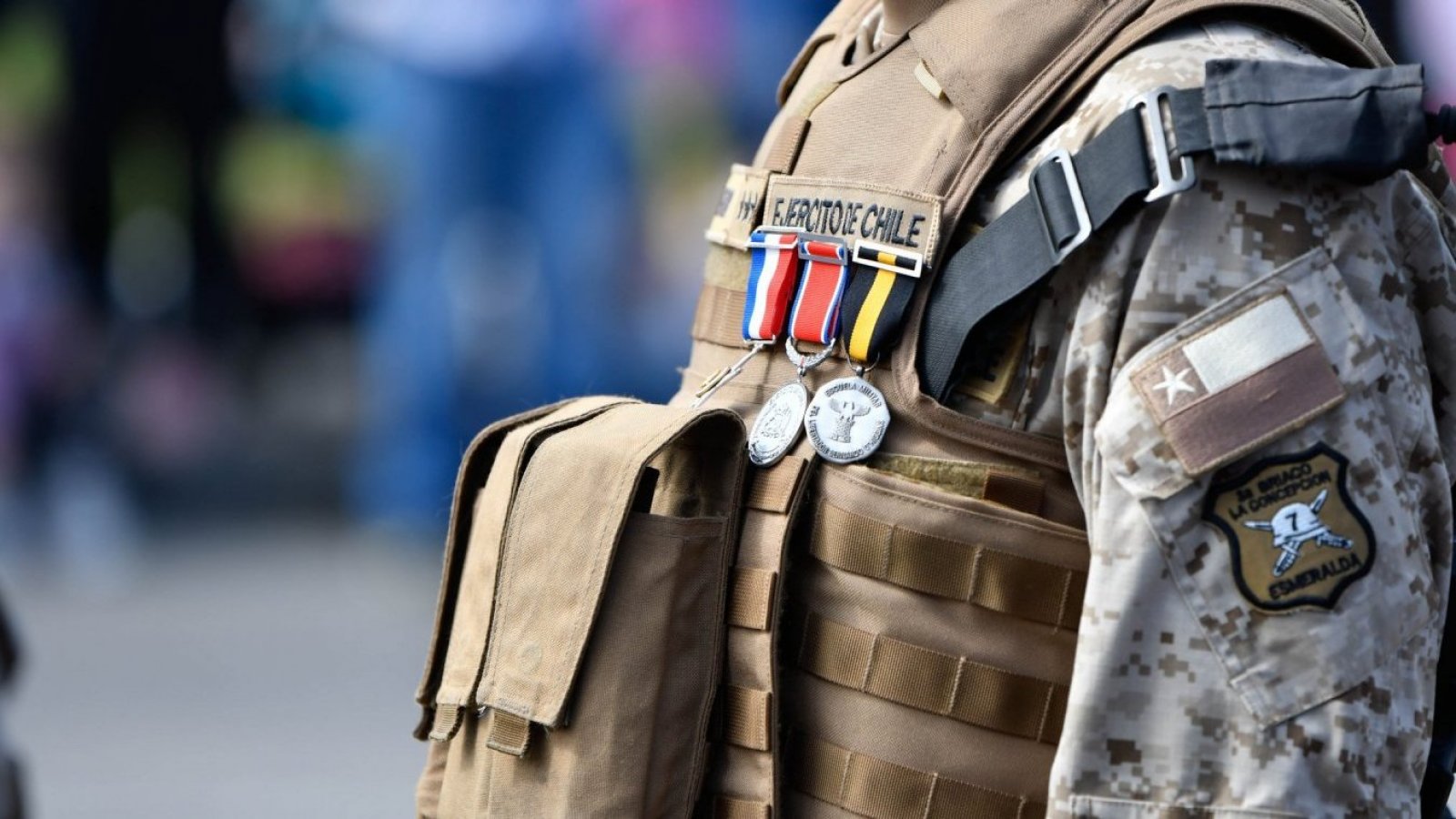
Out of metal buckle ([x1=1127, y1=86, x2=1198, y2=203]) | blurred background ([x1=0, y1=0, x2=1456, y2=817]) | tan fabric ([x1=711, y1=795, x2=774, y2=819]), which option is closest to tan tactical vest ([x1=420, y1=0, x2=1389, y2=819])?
tan fabric ([x1=711, y1=795, x2=774, y2=819])

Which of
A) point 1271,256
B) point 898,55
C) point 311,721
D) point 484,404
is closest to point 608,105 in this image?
point 484,404

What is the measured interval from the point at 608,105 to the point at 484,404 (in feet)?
4.57

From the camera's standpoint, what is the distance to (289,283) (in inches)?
412

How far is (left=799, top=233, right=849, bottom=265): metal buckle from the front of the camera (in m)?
1.75

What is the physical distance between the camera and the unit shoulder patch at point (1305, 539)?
1440 mm

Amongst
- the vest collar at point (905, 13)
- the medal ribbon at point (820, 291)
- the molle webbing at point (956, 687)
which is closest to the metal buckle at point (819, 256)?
the medal ribbon at point (820, 291)

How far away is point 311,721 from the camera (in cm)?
585

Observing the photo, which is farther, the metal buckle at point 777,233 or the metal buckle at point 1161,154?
the metal buckle at point 777,233

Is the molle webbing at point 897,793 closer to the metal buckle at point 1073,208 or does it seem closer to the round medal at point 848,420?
the round medal at point 848,420

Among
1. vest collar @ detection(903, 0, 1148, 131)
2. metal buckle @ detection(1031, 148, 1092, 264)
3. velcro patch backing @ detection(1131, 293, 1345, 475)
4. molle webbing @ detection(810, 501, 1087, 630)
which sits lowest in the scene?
molle webbing @ detection(810, 501, 1087, 630)

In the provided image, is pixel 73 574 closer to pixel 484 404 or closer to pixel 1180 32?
pixel 484 404

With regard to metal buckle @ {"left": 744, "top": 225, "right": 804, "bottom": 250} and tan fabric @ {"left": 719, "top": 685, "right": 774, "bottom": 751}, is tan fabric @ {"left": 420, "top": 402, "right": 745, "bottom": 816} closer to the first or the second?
tan fabric @ {"left": 719, "top": 685, "right": 774, "bottom": 751}

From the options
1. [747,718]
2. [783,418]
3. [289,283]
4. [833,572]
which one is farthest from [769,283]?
[289,283]

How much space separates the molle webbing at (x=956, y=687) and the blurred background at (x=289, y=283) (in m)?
3.69
